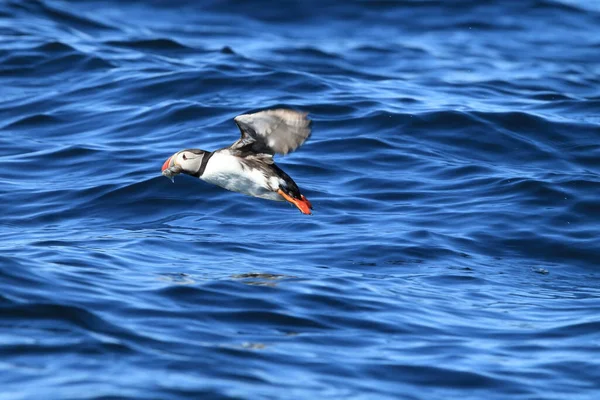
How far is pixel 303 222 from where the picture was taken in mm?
11297

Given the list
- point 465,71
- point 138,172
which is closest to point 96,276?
point 138,172

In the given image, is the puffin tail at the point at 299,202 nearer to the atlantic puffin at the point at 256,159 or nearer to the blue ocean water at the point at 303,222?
the atlantic puffin at the point at 256,159

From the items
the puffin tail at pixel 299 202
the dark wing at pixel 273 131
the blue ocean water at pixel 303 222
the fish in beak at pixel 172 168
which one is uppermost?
the dark wing at pixel 273 131

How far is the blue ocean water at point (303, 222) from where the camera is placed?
743 centimetres

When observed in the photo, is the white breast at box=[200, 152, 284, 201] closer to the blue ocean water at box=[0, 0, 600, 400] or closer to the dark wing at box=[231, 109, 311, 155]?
the dark wing at box=[231, 109, 311, 155]

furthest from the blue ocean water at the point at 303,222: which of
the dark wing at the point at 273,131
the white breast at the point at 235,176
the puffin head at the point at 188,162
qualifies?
the dark wing at the point at 273,131

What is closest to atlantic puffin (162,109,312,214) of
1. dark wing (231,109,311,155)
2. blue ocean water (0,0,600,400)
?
dark wing (231,109,311,155)

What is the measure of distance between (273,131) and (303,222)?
2.40m

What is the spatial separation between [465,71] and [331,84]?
10.7 feet

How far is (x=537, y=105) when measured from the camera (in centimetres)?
1595

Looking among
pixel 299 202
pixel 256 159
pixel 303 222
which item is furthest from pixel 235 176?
pixel 303 222

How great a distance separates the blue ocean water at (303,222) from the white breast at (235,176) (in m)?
0.82

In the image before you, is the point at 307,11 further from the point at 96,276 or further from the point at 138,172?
the point at 96,276

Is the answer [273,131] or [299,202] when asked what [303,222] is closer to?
[299,202]
